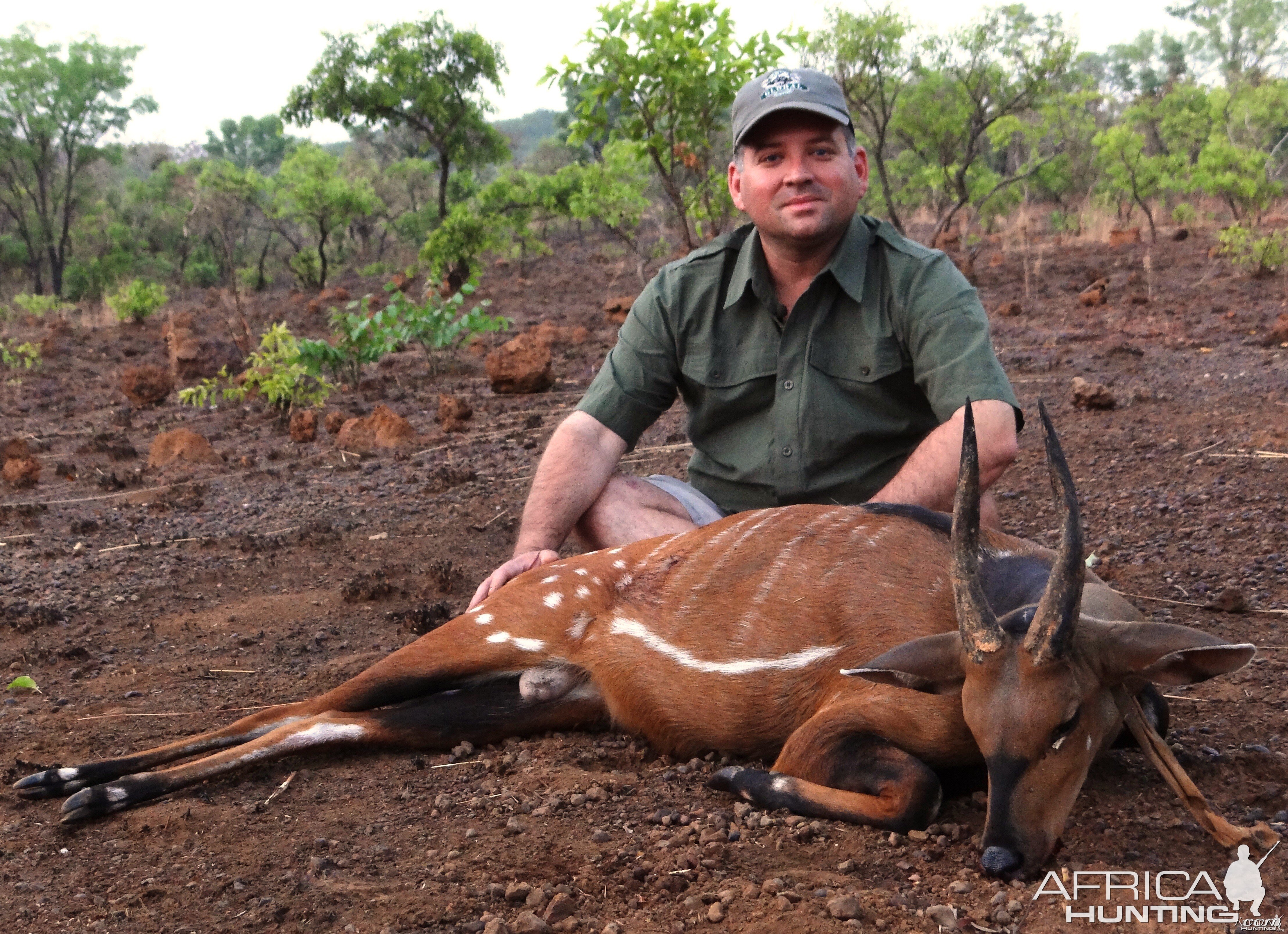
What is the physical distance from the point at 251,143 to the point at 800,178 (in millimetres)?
58436

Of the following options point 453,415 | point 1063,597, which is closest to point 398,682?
point 1063,597

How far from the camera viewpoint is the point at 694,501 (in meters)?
4.43

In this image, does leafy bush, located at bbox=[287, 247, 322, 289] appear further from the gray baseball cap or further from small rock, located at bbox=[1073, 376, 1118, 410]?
the gray baseball cap

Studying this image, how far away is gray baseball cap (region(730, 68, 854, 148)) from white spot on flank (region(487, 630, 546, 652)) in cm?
182

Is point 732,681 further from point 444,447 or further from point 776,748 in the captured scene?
point 444,447

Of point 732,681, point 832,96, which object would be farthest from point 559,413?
point 732,681

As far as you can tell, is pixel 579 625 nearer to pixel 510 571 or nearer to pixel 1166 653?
pixel 510 571

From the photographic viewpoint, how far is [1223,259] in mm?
15453

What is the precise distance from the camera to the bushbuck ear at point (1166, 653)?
2.47 metres

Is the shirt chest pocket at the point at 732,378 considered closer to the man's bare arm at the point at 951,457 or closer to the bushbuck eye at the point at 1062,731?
the man's bare arm at the point at 951,457

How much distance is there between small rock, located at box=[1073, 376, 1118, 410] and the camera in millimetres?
7391

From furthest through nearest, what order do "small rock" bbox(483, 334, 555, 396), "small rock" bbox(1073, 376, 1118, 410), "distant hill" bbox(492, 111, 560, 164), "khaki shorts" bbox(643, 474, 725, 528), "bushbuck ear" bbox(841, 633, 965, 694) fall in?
"distant hill" bbox(492, 111, 560, 164), "small rock" bbox(483, 334, 555, 396), "small rock" bbox(1073, 376, 1118, 410), "khaki shorts" bbox(643, 474, 725, 528), "bushbuck ear" bbox(841, 633, 965, 694)

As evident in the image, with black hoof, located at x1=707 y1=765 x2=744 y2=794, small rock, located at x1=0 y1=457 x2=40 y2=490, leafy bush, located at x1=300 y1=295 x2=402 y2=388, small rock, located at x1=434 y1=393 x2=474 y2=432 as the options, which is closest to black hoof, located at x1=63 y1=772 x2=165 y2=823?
black hoof, located at x1=707 y1=765 x2=744 y2=794

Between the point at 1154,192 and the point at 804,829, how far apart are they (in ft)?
71.2
